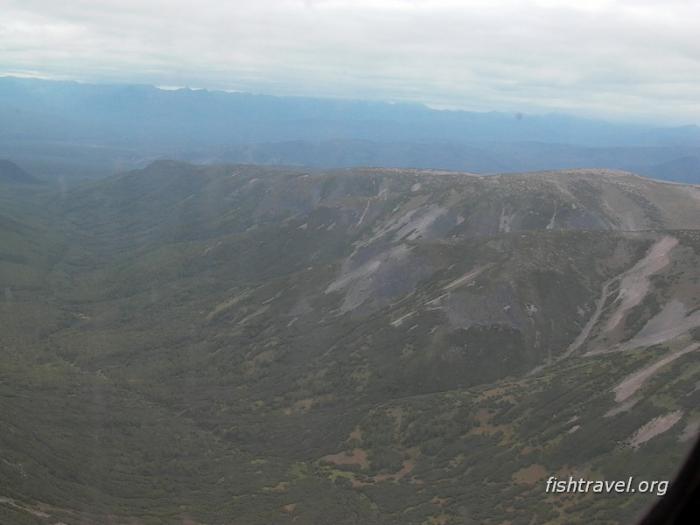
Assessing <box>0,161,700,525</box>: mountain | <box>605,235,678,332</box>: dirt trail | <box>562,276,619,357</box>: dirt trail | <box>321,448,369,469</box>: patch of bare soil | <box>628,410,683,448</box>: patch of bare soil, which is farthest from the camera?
<box>605,235,678,332</box>: dirt trail

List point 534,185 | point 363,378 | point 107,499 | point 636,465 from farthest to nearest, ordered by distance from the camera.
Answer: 1. point 534,185
2. point 363,378
3. point 107,499
4. point 636,465

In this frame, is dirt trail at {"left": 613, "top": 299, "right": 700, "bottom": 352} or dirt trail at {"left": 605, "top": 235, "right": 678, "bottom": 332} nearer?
dirt trail at {"left": 613, "top": 299, "right": 700, "bottom": 352}

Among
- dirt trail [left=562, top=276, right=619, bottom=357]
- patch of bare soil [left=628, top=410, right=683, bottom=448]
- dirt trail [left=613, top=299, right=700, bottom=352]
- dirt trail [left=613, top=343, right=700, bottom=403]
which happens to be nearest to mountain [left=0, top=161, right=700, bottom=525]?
patch of bare soil [left=628, top=410, right=683, bottom=448]

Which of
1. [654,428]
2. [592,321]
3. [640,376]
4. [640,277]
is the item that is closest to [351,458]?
[640,376]

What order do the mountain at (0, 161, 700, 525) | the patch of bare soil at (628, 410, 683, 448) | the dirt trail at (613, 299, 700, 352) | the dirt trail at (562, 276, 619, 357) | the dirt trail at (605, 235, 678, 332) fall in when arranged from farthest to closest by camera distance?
the dirt trail at (605, 235, 678, 332) < the dirt trail at (562, 276, 619, 357) < the dirt trail at (613, 299, 700, 352) < the mountain at (0, 161, 700, 525) < the patch of bare soil at (628, 410, 683, 448)

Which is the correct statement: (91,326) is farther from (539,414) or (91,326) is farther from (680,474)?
(680,474)

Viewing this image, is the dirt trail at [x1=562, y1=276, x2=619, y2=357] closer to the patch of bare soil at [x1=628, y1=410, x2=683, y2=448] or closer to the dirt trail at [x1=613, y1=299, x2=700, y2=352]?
the dirt trail at [x1=613, y1=299, x2=700, y2=352]

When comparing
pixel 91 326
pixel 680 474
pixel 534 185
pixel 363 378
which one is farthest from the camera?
pixel 534 185

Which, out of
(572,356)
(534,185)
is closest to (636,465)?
(572,356)

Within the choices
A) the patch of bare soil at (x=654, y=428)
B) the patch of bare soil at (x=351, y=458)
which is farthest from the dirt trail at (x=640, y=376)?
the patch of bare soil at (x=351, y=458)
